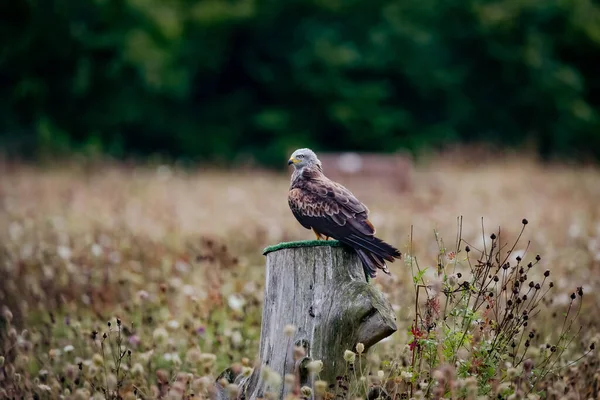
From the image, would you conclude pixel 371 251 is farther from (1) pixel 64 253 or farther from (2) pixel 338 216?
(1) pixel 64 253

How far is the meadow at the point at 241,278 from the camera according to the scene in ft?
11.3

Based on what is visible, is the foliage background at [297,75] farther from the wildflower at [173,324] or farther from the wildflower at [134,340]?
the wildflower at [134,340]

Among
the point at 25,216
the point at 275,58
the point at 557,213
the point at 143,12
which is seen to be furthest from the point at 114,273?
the point at 275,58

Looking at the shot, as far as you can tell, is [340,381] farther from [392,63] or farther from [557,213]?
[392,63]

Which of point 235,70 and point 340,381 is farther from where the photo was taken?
point 235,70

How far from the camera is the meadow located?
3.43 metres

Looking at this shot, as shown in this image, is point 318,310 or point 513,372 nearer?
point 513,372

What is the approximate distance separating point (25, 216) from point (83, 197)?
2.24 meters

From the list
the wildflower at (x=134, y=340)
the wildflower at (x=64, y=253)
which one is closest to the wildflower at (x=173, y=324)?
the wildflower at (x=134, y=340)

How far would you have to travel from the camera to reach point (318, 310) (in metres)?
3.39

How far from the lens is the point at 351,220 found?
3.53m

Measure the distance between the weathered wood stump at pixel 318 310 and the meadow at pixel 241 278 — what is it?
14 cm

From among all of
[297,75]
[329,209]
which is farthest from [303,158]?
[297,75]

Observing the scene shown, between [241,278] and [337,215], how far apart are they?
2.96 meters
